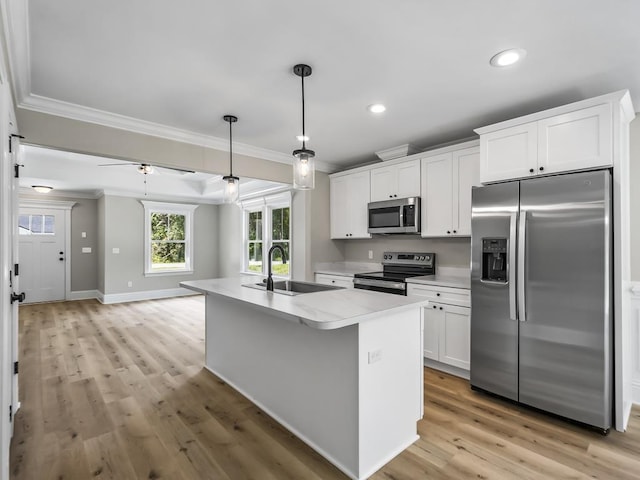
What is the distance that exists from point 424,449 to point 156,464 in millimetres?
1657

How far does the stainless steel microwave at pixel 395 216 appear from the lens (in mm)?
3842

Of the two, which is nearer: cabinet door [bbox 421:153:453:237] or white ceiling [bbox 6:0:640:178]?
white ceiling [bbox 6:0:640:178]

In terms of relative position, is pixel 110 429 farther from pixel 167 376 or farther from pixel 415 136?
pixel 415 136

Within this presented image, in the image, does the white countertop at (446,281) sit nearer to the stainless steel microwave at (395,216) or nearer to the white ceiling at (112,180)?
the stainless steel microwave at (395,216)

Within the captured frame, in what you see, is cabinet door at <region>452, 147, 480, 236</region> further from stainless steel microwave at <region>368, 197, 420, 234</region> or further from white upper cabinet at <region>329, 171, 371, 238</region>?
white upper cabinet at <region>329, 171, 371, 238</region>

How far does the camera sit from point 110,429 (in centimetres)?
236

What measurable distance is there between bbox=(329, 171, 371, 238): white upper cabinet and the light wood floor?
207cm

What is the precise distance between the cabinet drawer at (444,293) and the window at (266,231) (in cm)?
253

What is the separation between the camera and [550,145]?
258 cm

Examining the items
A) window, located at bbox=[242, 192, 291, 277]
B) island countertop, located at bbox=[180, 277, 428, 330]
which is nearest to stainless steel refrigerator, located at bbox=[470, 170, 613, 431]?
island countertop, located at bbox=[180, 277, 428, 330]

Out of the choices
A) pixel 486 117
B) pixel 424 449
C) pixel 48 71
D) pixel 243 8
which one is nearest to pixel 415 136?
pixel 486 117

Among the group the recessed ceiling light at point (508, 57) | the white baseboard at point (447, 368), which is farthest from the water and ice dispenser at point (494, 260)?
the recessed ceiling light at point (508, 57)

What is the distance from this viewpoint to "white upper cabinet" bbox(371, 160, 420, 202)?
12.8ft

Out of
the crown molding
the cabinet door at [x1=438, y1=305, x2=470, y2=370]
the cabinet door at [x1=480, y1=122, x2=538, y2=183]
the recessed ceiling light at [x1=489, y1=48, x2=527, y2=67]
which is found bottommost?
the cabinet door at [x1=438, y1=305, x2=470, y2=370]
